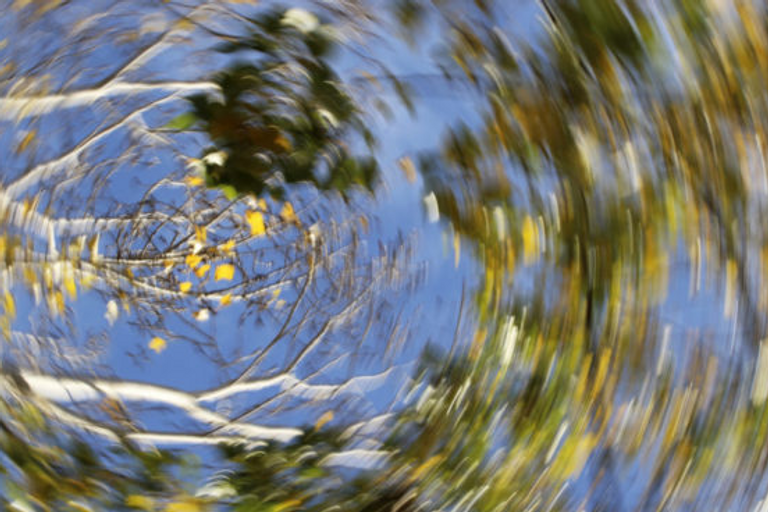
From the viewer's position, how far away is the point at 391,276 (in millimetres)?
1179

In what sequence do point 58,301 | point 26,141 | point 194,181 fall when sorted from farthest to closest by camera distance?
point 194,181 → point 58,301 → point 26,141

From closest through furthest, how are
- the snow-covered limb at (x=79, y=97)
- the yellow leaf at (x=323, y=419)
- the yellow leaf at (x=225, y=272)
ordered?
the snow-covered limb at (x=79, y=97) → the yellow leaf at (x=323, y=419) → the yellow leaf at (x=225, y=272)

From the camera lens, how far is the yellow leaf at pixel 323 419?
3.69 ft

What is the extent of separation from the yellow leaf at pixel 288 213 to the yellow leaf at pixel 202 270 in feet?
0.62

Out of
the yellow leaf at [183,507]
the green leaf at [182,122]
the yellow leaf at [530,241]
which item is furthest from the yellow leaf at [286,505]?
the green leaf at [182,122]

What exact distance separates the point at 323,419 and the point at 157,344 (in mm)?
327

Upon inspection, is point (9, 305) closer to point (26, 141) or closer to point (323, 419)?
point (26, 141)

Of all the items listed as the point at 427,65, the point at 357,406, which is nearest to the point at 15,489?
the point at 357,406

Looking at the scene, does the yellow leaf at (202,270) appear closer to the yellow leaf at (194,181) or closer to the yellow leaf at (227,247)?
the yellow leaf at (227,247)

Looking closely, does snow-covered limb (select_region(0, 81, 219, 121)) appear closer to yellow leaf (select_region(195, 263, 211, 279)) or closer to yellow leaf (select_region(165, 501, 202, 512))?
yellow leaf (select_region(195, 263, 211, 279))

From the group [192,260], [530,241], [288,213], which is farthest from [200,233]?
[530,241]

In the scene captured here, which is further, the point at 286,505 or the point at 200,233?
the point at 200,233

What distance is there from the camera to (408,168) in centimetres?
111

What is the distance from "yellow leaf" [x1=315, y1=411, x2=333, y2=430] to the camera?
1124 mm
